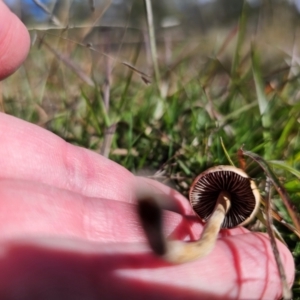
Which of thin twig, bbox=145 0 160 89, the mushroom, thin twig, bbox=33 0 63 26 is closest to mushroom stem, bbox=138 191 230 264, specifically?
the mushroom

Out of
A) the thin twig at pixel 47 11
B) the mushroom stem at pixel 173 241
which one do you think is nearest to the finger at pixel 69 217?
the mushroom stem at pixel 173 241

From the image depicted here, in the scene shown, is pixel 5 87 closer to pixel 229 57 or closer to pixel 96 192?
pixel 96 192

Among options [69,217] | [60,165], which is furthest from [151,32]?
[69,217]

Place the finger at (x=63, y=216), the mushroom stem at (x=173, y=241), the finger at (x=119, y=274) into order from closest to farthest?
the mushroom stem at (x=173, y=241) → the finger at (x=119, y=274) → the finger at (x=63, y=216)

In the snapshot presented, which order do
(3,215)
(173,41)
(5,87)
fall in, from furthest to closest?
1. (173,41)
2. (5,87)
3. (3,215)

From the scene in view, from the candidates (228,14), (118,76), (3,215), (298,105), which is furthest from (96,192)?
(228,14)

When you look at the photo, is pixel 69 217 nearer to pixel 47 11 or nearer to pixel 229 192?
pixel 229 192

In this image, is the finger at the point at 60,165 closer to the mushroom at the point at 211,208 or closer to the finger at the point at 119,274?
the mushroom at the point at 211,208
